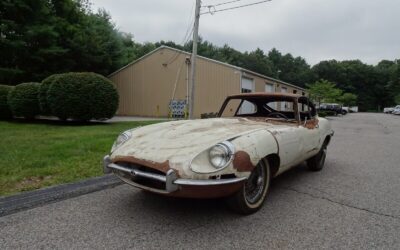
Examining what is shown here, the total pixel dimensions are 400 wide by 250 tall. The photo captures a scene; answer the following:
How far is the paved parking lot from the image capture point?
2.76 metres

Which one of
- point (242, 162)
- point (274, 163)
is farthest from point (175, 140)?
point (274, 163)

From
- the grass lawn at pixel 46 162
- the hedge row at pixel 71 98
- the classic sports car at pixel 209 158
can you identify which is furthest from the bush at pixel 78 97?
the classic sports car at pixel 209 158

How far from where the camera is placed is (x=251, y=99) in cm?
537

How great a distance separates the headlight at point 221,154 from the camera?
2957 mm

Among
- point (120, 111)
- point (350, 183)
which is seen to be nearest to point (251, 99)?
point (350, 183)

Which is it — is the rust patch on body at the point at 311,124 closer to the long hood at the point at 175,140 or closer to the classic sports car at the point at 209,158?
the classic sports car at the point at 209,158

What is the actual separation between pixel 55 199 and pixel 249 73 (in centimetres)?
1935

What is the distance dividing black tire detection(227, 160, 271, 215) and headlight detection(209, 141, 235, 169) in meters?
0.43

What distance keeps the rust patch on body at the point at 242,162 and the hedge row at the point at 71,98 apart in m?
11.7

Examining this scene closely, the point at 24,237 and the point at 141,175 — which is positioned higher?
the point at 141,175

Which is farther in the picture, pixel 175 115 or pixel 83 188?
pixel 175 115

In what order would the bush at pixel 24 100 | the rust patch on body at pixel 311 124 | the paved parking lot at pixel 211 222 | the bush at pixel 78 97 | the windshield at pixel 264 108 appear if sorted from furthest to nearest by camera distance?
the bush at pixel 24 100
the bush at pixel 78 97
the windshield at pixel 264 108
the rust patch on body at pixel 311 124
the paved parking lot at pixel 211 222

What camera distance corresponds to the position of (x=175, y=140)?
11.2 ft

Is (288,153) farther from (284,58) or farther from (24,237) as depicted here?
(284,58)
